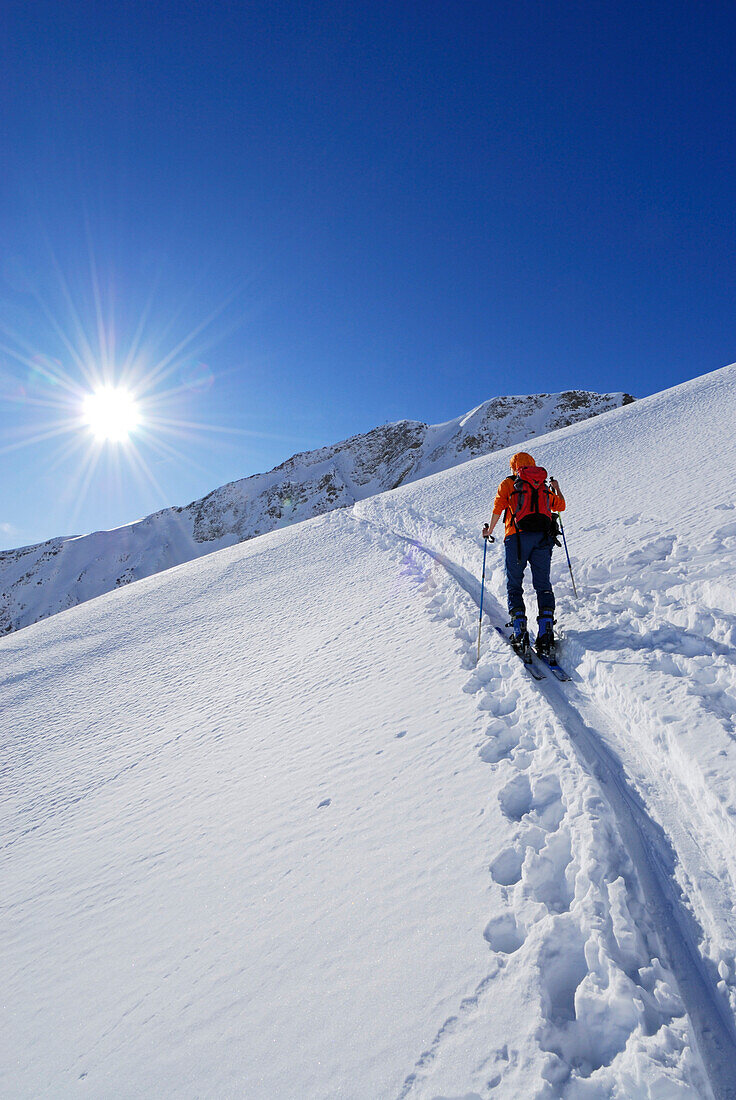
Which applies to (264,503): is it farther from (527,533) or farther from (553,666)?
(553,666)

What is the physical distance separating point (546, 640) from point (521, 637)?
287 mm

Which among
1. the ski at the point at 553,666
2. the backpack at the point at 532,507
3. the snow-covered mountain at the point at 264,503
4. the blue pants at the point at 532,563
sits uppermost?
the snow-covered mountain at the point at 264,503

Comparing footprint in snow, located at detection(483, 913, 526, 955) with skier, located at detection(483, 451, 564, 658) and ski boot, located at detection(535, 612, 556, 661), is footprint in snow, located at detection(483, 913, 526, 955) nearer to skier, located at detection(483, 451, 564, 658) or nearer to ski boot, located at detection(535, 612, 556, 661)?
ski boot, located at detection(535, 612, 556, 661)

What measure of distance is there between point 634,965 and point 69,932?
4.20 m

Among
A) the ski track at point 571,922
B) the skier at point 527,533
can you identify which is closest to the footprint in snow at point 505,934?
the ski track at point 571,922

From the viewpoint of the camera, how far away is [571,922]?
234 cm

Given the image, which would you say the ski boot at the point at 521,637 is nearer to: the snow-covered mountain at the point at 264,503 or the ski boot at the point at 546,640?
the ski boot at the point at 546,640

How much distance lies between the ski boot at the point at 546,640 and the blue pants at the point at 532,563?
0.81 ft

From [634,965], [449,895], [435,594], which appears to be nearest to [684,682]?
[634,965]

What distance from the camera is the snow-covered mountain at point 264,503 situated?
7175 cm

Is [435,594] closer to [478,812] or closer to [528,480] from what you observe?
[528,480]

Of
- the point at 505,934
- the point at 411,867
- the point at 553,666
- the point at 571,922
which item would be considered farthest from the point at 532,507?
the point at 505,934

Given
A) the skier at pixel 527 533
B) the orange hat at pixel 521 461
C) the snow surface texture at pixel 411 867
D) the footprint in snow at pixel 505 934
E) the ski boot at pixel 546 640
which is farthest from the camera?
the orange hat at pixel 521 461

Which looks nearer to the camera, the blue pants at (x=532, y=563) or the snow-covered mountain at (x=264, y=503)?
the blue pants at (x=532, y=563)
